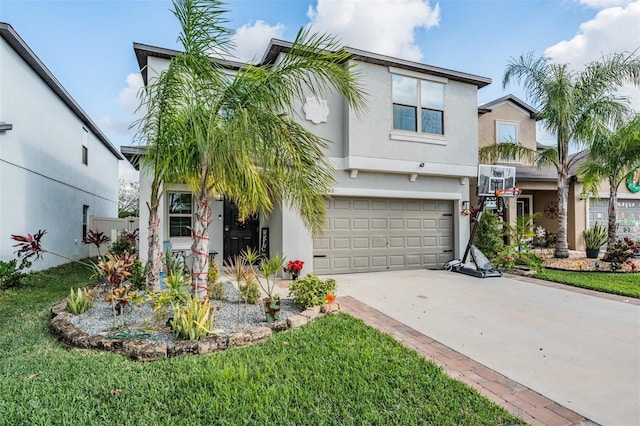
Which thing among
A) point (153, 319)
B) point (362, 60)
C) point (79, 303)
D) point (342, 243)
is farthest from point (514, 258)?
point (79, 303)

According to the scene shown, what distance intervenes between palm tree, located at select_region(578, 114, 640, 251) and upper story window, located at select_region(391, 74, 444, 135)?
5.30 metres

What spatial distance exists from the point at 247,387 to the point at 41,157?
38.4ft

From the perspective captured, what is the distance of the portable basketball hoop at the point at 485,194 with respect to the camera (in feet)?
30.9

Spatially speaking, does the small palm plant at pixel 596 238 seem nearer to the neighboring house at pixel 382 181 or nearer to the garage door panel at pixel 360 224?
the neighboring house at pixel 382 181

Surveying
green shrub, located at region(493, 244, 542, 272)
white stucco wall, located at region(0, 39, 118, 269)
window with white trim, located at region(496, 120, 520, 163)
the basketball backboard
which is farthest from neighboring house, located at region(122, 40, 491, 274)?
window with white trim, located at region(496, 120, 520, 163)

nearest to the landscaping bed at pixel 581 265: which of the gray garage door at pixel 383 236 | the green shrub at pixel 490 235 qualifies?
the green shrub at pixel 490 235

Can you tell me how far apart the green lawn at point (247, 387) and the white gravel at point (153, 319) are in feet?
1.82

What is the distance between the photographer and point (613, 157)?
416 inches

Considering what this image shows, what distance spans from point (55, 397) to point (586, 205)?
1827 centimetres

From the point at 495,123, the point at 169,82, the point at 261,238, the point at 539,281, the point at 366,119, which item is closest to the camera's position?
the point at 169,82

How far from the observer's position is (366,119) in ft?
30.6

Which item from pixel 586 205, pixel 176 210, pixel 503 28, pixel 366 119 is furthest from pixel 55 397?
pixel 586 205

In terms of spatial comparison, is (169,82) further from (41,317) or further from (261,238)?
(261,238)

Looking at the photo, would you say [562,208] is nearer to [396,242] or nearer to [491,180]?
[491,180]
